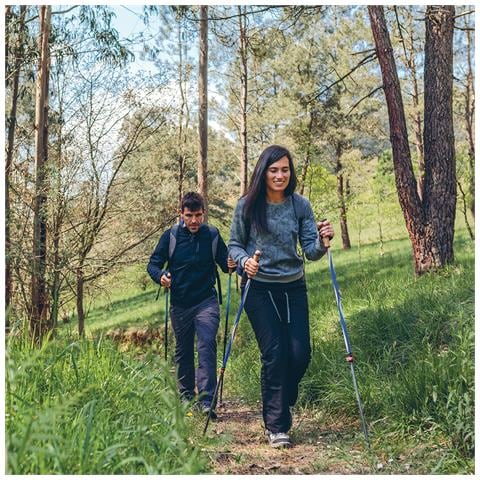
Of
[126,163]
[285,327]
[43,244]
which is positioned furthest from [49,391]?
[126,163]

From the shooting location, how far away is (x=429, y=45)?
28.4 ft

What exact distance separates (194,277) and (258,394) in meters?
1.40

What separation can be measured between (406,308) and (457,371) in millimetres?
1868

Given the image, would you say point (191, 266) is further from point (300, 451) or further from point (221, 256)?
point (300, 451)

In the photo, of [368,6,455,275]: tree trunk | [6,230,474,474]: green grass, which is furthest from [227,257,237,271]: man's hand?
[368,6,455,275]: tree trunk

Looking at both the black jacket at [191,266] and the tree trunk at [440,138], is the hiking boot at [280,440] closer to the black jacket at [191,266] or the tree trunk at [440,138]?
the black jacket at [191,266]

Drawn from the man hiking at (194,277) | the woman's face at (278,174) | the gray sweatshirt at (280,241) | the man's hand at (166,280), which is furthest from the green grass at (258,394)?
the woman's face at (278,174)

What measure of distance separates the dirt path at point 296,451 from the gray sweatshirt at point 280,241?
4.03ft

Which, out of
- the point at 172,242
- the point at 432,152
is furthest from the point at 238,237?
the point at 432,152

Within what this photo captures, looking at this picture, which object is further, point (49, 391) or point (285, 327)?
point (285, 327)

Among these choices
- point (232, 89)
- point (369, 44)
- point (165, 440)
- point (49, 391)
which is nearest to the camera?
point (165, 440)

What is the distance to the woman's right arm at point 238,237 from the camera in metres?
4.70

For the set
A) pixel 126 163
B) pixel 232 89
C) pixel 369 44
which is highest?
pixel 369 44

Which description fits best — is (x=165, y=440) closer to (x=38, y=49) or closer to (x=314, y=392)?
(x=314, y=392)
